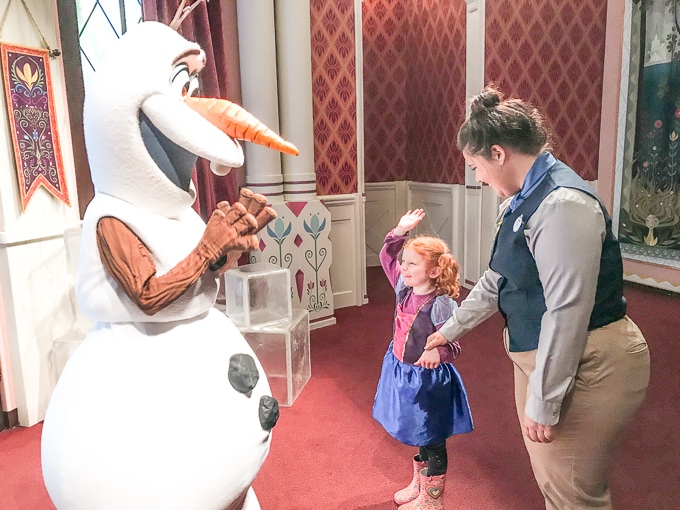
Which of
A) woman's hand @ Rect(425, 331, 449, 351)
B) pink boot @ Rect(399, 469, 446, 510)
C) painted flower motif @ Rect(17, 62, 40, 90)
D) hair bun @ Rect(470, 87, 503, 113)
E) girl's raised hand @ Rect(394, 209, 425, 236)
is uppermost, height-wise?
painted flower motif @ Rect(17, 62, 40, 90)

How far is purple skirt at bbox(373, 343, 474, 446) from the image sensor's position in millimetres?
1676

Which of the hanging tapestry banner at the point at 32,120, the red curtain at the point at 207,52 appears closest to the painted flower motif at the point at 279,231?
the red curtain at the point at 207,52

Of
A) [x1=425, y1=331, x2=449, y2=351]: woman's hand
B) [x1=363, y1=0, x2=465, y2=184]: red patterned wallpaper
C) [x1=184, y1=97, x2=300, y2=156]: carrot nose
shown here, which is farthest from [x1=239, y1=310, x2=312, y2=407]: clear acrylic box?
[x1=363, y1=0, x2=465, y2=184]: red patterned wallpaper

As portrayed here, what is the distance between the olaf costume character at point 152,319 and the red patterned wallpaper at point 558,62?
12.4ft

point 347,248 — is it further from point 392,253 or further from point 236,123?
point 236,123

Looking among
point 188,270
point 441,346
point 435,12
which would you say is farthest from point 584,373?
point 435,12

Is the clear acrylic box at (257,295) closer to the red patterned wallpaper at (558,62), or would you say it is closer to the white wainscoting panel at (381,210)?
the red patterned wallpaper at (558,62)

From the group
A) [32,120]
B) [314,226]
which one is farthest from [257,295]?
[32,120]

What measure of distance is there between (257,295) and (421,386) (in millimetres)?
1246

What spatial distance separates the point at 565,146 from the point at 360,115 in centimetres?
196

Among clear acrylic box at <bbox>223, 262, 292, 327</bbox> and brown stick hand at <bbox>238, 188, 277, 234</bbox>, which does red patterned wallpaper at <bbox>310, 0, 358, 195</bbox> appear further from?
brown stick hand at <bbox>238, 188, 277, 234</bbox>

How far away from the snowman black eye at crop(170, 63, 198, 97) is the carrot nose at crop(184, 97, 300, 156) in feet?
0.13

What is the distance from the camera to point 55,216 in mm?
2428

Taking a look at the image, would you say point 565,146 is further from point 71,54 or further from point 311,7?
point 71,54
